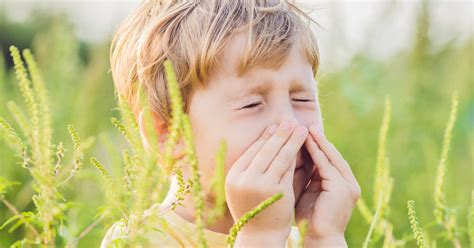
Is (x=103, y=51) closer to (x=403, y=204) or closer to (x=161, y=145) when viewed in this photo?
(x=403, y=204)

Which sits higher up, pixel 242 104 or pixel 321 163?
pixel 242 104

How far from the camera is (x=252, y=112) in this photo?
2.21 metres

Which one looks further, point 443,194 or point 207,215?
point 207,215

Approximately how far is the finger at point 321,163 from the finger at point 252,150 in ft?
0.40

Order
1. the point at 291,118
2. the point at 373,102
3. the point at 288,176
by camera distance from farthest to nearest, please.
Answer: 1. the point at 373,102
2. the point at 291,118
3. the point at 288,176

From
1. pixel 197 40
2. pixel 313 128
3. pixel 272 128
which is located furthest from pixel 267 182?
pixel 197 40

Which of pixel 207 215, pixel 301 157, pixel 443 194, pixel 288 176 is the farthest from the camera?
pixel 207 215

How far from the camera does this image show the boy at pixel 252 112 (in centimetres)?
204

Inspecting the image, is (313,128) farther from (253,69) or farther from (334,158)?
(253,69)

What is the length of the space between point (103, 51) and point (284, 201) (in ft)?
8.59

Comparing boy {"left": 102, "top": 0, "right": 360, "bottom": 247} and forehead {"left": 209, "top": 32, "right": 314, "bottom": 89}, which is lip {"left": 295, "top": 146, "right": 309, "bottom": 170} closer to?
boy {"left": 102, "top": 0, "right": 360, "bottom": 247}

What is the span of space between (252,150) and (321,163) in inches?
8.3

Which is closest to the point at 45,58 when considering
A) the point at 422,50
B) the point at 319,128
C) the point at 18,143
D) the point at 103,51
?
the point at 103,51

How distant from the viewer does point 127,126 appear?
4.35 feet
